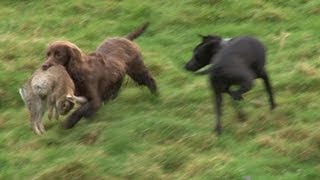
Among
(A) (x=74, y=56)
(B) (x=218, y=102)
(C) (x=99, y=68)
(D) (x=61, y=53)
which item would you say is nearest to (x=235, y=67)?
(B) (x=218, y=102)

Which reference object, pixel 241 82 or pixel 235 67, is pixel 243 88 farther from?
pixel 235 67

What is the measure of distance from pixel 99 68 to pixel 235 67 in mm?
1687

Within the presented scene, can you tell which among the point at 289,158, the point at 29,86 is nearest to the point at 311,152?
the point at 289,158

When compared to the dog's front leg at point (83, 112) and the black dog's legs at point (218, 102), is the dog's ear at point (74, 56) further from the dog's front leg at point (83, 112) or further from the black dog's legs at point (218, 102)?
the black dog's legs at point (218, 102)

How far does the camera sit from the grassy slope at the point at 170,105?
661 centimetres

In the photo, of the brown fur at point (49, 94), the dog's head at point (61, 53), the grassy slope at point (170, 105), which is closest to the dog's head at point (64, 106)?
the brown fur at point (49, 94)

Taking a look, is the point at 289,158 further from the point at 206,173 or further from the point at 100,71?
the point at 100,71

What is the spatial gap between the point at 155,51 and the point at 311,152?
3.59 m

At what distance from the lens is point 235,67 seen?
7.08 m

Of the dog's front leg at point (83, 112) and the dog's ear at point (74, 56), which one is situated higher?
the dog's ear at point (74, 56)

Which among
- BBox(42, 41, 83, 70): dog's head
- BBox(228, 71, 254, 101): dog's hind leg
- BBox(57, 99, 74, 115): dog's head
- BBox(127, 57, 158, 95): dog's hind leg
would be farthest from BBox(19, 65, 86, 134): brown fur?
Result: BBox(228, 71, 254, 101): dog's hind leg

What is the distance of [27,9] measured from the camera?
1132cm

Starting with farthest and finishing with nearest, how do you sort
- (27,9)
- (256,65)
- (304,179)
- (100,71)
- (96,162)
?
(27,9)
(100,71)
(256,65)
(96,162)
(304,179)

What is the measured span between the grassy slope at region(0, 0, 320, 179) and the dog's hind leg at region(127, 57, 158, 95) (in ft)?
0.48
